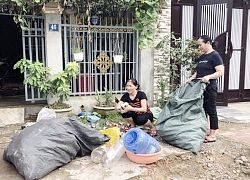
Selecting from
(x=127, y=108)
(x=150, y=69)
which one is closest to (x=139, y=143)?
(x=127, y=108)

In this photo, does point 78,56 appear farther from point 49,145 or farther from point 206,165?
point 206,165

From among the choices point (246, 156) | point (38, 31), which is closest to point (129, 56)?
point (38, 31)

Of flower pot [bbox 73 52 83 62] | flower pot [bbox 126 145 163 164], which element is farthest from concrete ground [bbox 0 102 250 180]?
flower pot [bbox 73 52 83 62]

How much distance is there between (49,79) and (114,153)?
2238mm

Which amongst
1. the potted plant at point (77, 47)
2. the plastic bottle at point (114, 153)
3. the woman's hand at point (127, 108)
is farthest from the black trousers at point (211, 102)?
the potted plant at point (77, 47)

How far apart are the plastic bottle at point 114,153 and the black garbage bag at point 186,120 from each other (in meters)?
0.68

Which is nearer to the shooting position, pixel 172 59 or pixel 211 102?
pixel 211 102

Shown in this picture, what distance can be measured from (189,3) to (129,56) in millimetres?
1919

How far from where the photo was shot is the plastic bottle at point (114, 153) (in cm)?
324

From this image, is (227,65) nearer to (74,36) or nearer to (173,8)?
(173,8)

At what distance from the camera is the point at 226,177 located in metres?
3.29

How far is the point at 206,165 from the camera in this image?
135 inches

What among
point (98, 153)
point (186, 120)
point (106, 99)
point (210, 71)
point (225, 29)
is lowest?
point (98, 153)

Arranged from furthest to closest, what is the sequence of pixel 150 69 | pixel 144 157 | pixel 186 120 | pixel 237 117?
pixel 150 69 → pixel 237 117 → pixel 186 120 → pixel 144 157
